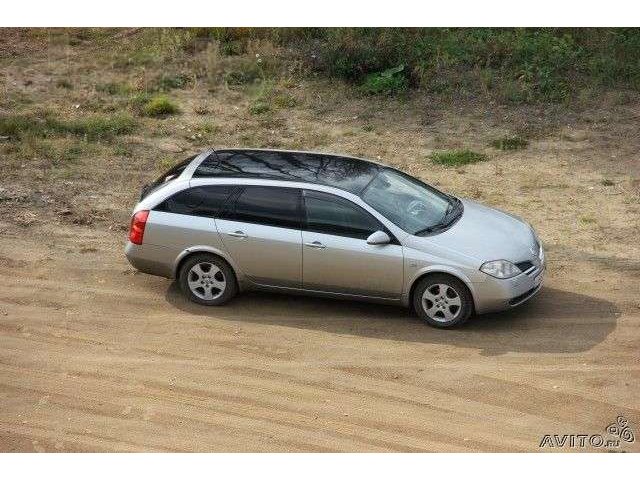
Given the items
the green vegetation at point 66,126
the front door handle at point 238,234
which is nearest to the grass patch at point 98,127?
the green vegetation at point 66,126

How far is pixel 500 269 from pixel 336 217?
1.91m

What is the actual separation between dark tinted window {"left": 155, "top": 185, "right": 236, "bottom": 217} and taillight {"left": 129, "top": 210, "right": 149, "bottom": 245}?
0.57ft

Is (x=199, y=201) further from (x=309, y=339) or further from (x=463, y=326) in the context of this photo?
(x=463, y=326)

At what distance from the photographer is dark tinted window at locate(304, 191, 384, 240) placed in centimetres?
1209

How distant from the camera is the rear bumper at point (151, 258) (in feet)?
41.4

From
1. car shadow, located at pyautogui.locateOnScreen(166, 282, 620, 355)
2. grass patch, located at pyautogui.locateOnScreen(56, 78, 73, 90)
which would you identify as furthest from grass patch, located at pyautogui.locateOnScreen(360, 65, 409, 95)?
car shadow, located at pyautogui.locateOnScreen(166, 282, 620, 355)

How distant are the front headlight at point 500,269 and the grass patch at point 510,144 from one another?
5975mm

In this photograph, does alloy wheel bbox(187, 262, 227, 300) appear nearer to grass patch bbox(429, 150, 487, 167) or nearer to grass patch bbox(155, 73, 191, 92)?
grass patch bbox(429, 150, 487, 167)

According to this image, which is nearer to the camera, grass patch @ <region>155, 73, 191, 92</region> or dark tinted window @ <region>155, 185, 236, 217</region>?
dark tinted window @ <region>155, 185, 236, 217</region>

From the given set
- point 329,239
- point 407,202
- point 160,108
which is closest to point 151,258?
point 329,239

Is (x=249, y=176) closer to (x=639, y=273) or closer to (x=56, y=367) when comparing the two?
(x=56, y=367)

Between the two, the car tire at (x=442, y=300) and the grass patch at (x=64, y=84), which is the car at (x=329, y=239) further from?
the grass patch at (x=64, y=84)

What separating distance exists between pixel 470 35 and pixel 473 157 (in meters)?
4.52

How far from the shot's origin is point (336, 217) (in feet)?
40.0
